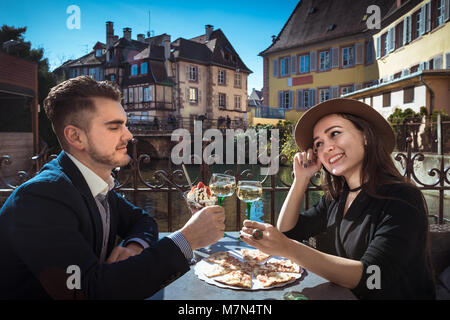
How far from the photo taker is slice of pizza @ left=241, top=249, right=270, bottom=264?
1.72 m

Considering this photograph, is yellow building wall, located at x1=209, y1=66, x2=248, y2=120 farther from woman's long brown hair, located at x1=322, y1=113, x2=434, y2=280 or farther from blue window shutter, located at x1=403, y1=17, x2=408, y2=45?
woman's long brown hair, located at x1=322, y1=113, x2=434, y2=280

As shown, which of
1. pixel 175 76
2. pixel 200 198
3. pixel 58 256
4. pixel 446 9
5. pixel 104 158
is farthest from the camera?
pixel 175 76

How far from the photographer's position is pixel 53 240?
3.75ft

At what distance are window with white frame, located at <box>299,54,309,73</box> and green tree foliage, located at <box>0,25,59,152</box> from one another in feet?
63.4

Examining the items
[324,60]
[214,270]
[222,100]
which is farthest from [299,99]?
[214,270]

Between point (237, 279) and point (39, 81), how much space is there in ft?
96.8

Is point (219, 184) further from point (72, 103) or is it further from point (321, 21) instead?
point (321, 21)

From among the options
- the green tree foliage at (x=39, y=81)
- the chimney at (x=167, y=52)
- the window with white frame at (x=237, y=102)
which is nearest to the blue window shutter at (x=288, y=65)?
the window with white frame at (x=237, y=102)

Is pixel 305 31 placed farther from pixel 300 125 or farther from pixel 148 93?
pixel 300 125

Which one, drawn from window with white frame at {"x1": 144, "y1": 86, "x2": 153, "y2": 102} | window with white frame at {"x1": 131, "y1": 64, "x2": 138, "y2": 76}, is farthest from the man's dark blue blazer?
window with white frame at {"x1": 131, "y1": 64, "x2": 138, "y2": 76}

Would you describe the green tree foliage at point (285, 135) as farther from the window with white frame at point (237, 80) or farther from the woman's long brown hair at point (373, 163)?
the window with white frame at point (237, 80)

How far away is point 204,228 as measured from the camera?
57.2 inches

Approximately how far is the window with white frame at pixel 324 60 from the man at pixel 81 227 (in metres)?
25.6

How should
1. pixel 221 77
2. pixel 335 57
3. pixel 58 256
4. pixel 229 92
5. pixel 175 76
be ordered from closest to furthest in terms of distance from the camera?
pixel 58 256, pixel 335 57, pixel 175 76, pixel 221 77, pixel 229 92
